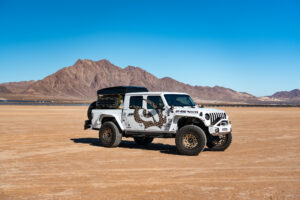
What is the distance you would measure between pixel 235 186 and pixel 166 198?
1.71 meters

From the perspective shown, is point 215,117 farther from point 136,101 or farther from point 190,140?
point 136,101

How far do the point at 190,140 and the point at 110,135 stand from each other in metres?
3.43

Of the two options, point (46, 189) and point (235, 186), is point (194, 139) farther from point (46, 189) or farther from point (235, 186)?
point (46, 189)

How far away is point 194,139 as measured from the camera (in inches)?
439

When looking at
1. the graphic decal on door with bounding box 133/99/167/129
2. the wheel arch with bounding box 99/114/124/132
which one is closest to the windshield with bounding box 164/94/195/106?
the graphic decal on door with bounding box 133/99/167/129

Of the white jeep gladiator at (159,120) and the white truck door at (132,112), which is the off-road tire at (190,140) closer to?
the white jeep gladiator at (159,120)

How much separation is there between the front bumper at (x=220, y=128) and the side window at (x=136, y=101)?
9.22ft

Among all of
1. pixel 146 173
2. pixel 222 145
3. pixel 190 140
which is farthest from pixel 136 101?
pixel 146 173

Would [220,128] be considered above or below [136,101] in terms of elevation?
below

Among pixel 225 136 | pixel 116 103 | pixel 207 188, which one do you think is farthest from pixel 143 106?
pixel 207 188

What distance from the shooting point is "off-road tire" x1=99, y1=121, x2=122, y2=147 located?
1289 centimetres

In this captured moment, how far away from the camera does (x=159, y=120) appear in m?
12.0

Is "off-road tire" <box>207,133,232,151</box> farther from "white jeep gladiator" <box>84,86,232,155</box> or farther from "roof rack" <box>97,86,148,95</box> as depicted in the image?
"roof rack" <box>97,86,148,95</box>

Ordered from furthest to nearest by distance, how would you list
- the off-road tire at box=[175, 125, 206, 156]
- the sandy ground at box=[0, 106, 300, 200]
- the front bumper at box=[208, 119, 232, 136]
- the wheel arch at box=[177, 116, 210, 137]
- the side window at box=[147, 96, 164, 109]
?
the side window at box=[147, 96, 164, 109]
the wheel arch at box=[177, 116, 210, 137]
the front bumper at box=[208, 119, 232, 136]
the off-road tire at box=[175, 125, 206, 156]
the sandy ground at box=[0, 106, 300, 200]
